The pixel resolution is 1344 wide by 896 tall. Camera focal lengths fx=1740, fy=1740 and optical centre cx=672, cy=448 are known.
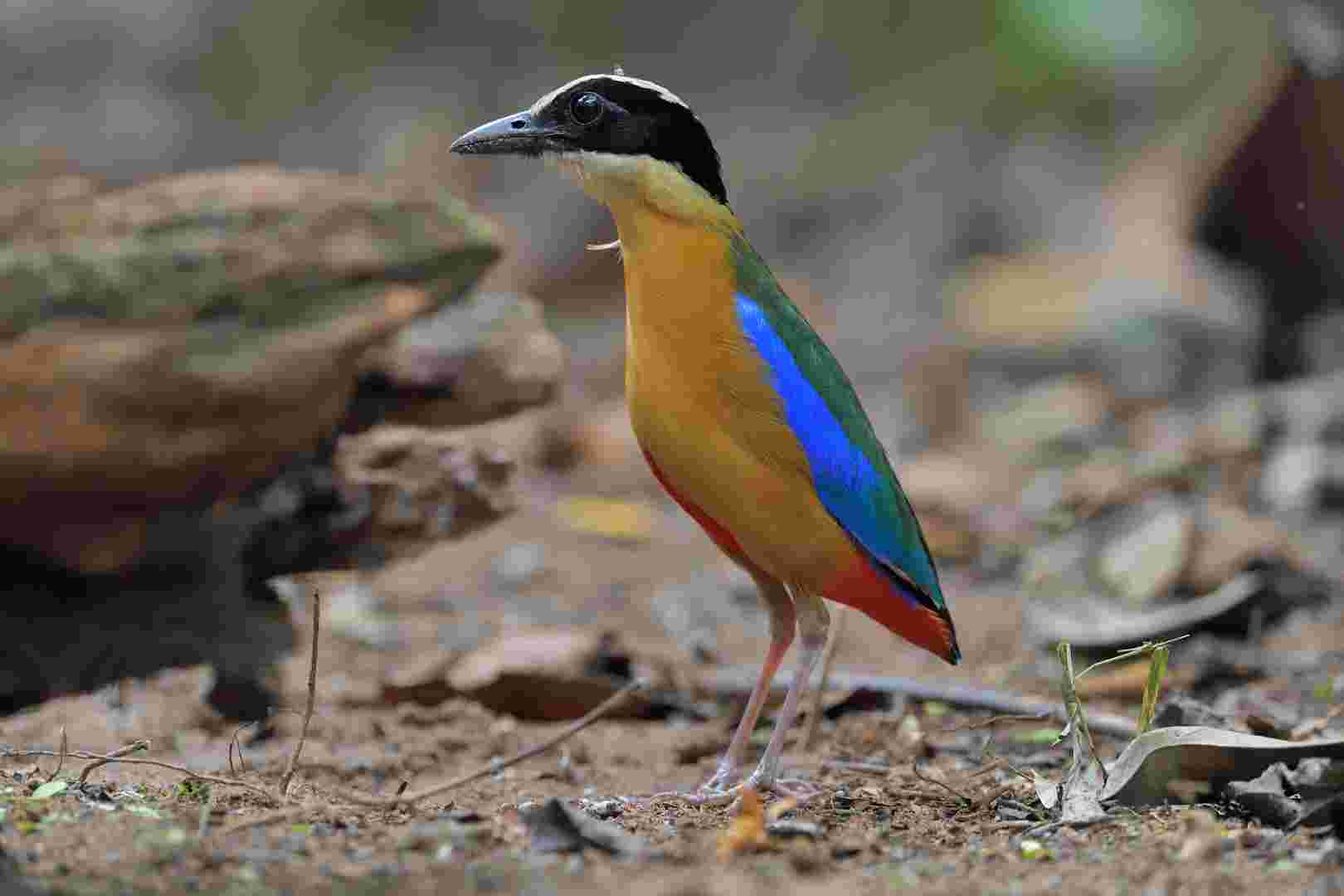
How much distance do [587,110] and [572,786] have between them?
1.88 metres

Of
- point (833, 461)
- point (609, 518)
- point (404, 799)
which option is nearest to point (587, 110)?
point (833, 461)

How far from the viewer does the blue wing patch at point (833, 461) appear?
13.6 ft

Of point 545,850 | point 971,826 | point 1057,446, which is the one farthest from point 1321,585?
point 545,850

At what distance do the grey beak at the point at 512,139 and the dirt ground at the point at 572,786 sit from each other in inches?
64.4

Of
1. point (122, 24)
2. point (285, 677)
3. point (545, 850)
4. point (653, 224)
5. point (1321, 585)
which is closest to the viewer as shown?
point (545, 850)

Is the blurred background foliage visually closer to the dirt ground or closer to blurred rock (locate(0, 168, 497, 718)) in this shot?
the dirt ground

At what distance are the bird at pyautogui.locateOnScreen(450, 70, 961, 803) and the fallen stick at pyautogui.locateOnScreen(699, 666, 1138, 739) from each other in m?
A: 0.89

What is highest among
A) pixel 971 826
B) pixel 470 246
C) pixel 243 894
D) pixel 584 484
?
pixel 470 246

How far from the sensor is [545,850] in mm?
3328

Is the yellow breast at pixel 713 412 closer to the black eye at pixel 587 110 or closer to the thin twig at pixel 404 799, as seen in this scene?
the black eye at pixel 587 110

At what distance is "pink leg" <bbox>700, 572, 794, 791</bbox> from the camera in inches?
176

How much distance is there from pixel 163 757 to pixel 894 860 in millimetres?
2566

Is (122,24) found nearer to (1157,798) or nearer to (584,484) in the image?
(584,484)

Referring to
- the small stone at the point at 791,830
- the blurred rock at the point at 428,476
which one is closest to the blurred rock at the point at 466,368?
the blurred rock at the point at 428,476
